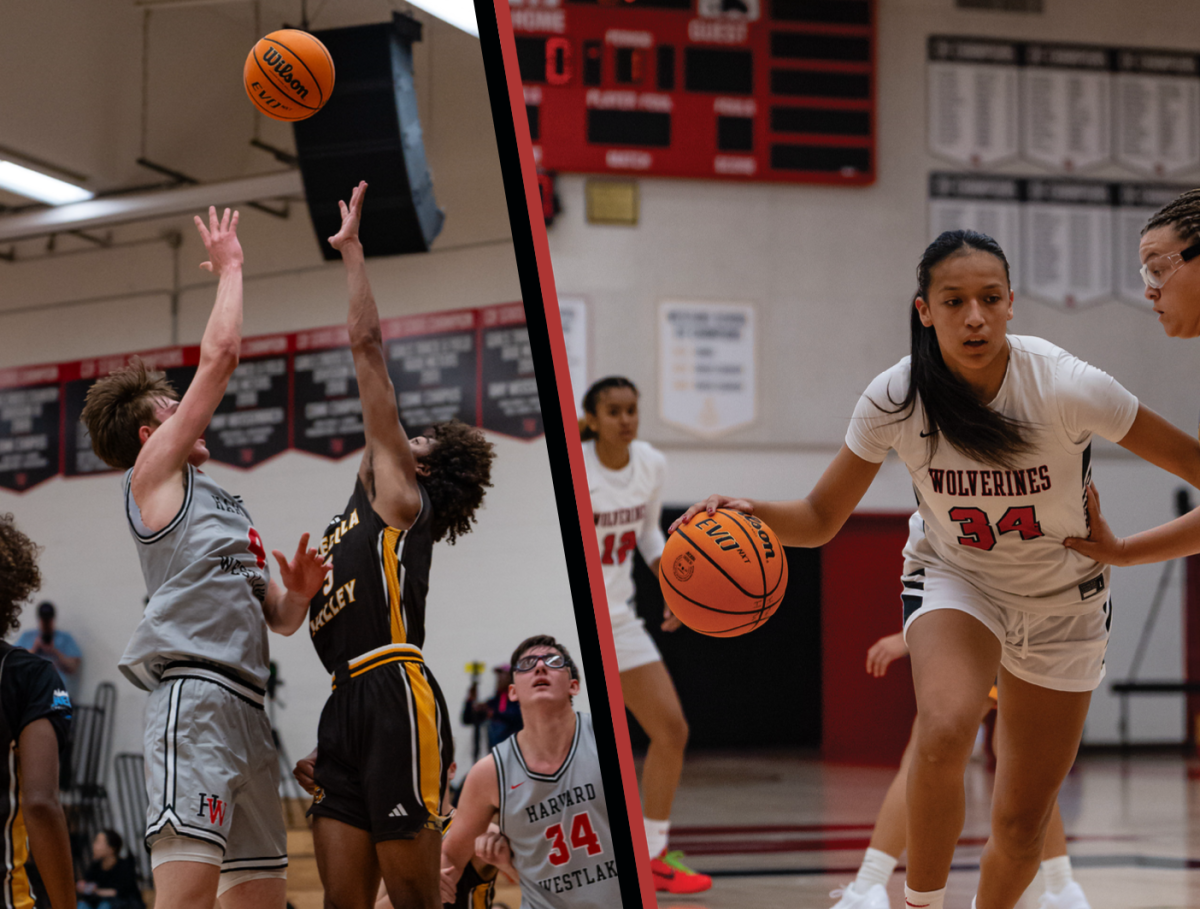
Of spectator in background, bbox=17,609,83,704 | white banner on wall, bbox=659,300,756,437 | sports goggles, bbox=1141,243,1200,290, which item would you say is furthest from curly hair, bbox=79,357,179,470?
white banner on wall, bbox=659,300,756,437

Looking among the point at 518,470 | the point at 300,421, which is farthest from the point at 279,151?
the point at 518,470

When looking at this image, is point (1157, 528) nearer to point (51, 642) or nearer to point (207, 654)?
point (207, 654)

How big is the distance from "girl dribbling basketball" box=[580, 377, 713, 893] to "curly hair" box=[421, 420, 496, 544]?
1294 millimetres

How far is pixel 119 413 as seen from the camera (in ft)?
9.39

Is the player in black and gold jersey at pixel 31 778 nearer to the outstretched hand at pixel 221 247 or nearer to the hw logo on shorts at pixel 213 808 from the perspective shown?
the hw logo on shorts at pixel 213 808

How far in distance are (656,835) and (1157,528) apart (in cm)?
241

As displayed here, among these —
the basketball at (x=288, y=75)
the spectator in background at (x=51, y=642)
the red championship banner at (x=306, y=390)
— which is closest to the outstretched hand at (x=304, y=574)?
the basketball at (x=288, y=75)

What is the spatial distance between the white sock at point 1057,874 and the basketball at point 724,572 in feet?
5.61

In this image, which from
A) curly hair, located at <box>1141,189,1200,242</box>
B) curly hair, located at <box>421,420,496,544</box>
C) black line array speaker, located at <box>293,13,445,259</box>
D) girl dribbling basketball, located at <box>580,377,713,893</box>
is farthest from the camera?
girl dribbling basketball, located at <box>580,377,713,893</box>

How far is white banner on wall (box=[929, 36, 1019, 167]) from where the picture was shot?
30.4 ft

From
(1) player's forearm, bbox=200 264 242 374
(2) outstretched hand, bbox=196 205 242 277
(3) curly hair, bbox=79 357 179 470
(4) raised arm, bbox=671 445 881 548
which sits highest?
(2) outstretched hand, bbox=196 205 242 277

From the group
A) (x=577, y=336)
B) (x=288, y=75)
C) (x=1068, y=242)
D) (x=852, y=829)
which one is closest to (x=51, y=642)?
(x=288, y=75)

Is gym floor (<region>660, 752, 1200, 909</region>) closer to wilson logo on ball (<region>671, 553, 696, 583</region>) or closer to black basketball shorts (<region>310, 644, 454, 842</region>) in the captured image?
black basketball shorts (<region>310, 644, 454, 842</region>)

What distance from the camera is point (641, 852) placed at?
7.77 feet
